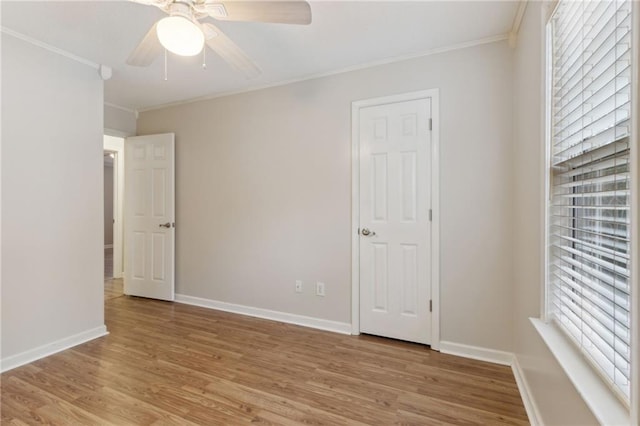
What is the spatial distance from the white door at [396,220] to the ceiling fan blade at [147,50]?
1694 mm

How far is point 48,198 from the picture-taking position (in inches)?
100.0

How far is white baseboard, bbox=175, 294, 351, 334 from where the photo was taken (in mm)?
3018

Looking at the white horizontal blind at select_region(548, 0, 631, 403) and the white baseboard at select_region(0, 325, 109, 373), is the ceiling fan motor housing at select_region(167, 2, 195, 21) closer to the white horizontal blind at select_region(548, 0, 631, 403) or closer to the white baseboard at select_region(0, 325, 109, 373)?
the white horizontal blind at select_region(548, 0, 631, 403)

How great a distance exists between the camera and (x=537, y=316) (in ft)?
5.67

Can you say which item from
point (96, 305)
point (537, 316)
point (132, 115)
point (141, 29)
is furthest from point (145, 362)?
point (132, 115)

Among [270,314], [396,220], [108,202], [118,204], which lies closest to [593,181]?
[396,220]

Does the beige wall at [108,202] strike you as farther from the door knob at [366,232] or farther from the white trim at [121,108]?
the door knob at [366,232]

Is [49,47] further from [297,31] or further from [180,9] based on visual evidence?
[297,31]

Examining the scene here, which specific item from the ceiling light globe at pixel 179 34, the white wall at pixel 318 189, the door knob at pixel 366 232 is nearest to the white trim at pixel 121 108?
the white wall at pixel 318 189

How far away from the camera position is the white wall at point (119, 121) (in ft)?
12.9

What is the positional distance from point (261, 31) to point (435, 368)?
2761 millimetres

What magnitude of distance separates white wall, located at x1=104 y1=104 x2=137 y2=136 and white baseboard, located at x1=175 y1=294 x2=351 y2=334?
2.20m

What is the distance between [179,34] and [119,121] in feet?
10.7

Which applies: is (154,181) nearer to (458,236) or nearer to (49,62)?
(49,62)
